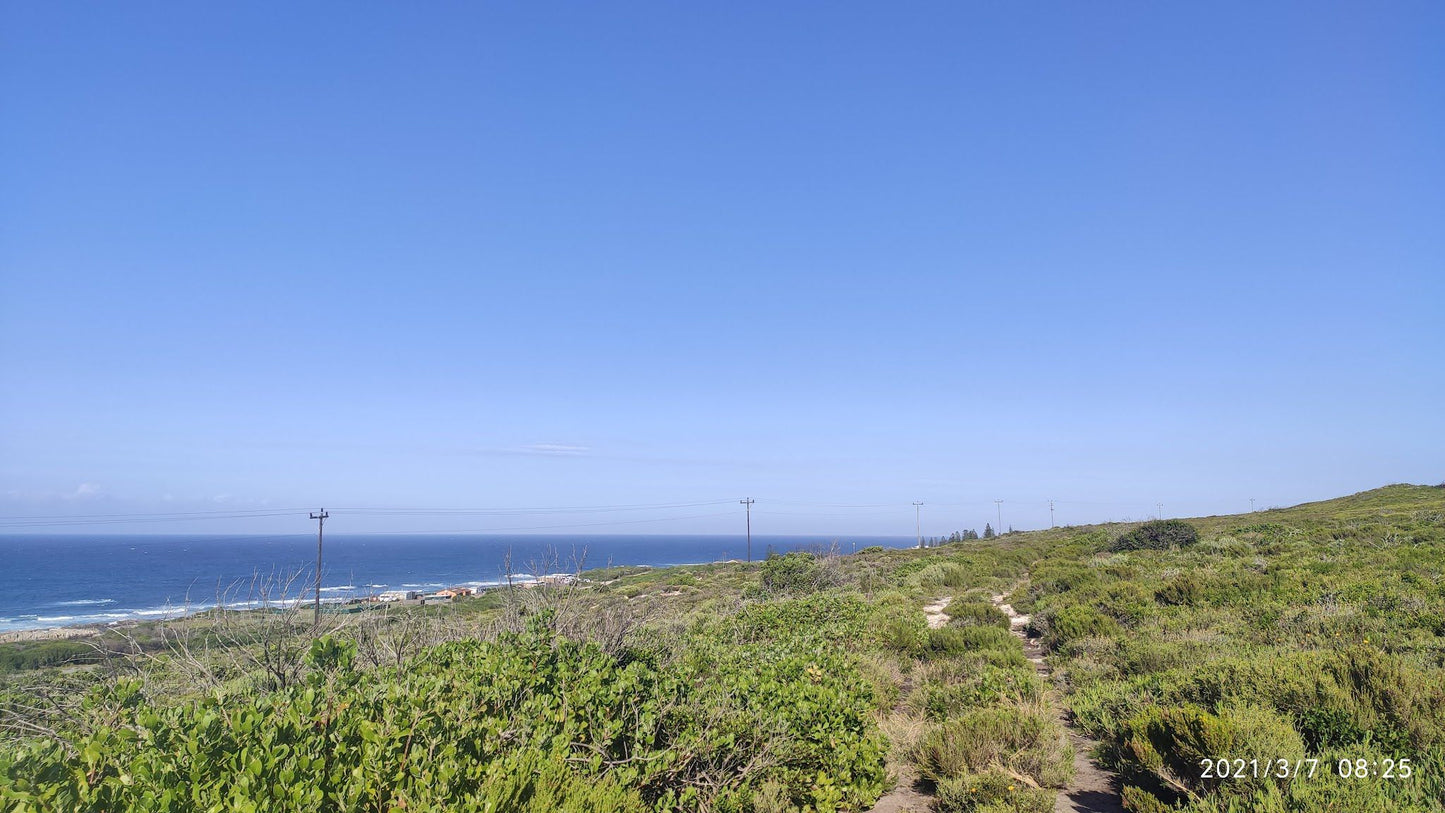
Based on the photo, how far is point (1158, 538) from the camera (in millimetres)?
28641

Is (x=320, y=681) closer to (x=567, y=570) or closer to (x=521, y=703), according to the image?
(x=521, y=703)

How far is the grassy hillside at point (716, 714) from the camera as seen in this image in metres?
2.70

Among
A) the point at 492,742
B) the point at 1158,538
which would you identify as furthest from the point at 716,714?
the point at 1158,538

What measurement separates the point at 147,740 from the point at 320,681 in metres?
0.79

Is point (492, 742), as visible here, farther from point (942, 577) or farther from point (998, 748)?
point (942, 577)

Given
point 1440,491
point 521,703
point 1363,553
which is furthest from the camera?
point 1440,491

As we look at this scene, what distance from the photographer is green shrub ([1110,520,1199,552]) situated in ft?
91.0

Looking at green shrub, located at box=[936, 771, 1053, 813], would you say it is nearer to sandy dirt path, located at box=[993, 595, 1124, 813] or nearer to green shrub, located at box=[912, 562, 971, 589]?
sandy dirt path, located at box=[993, 595, 1124, 813]

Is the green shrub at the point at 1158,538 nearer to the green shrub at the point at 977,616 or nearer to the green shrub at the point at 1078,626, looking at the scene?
the green shrub at the point at 977,616

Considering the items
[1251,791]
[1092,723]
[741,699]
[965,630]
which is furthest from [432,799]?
[965,630]

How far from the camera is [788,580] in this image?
82.1ft

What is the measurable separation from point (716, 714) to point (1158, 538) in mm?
30632

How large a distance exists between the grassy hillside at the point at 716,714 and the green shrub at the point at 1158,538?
1757cm

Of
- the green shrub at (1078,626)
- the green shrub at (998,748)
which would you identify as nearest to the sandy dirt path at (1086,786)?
the green shrub at (998,748)
